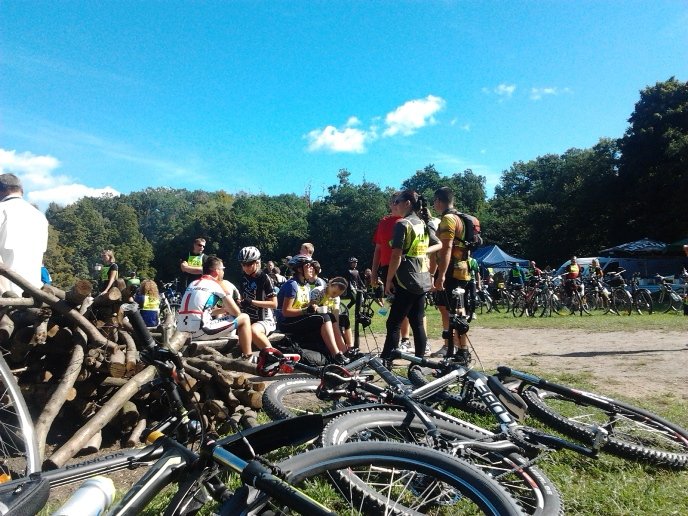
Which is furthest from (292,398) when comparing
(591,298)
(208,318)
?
(591,298)

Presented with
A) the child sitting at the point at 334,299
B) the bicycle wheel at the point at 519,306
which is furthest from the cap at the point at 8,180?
the bicycle wheel at the point at 519,306

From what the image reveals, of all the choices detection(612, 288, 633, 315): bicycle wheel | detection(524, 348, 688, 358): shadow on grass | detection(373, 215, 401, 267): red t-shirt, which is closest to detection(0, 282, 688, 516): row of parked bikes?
detection(373, 215, 401, 267): red t-shirt

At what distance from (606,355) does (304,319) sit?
14.4 feet

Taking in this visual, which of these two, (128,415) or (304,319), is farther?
(304,319)

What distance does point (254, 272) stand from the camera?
7.54 m

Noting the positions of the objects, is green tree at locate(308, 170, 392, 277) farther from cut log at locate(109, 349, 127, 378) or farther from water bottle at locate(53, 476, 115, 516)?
water bottle at locate(53, 476, 115, 516)

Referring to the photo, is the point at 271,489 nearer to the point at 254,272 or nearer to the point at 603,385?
the point at 603,385

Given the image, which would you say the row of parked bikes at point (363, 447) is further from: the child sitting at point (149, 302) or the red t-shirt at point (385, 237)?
the child sitting at point (149, 302)

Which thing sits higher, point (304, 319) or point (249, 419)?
point (304, 319)

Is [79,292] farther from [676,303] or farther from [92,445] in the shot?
[676,303]

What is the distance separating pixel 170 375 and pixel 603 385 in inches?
197

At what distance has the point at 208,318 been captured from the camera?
18.5 feet

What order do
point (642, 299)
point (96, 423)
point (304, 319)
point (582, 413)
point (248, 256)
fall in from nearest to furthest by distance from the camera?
point (96, 423)
point (582, 413)
point (304, 319)
point (248, 256)
point (642, 299)

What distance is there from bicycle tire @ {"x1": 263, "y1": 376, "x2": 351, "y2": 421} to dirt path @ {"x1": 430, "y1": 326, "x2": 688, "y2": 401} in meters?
2.89
